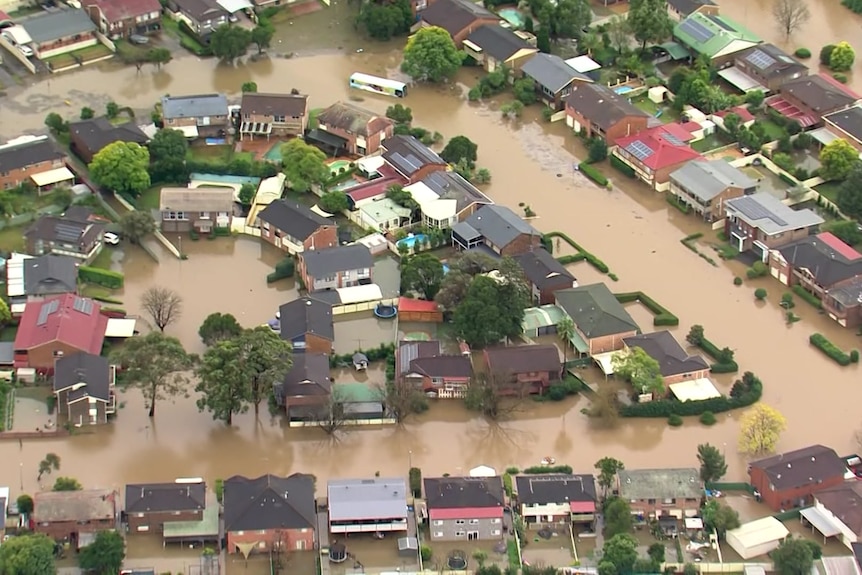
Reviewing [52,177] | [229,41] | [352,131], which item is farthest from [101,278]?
[229,41]

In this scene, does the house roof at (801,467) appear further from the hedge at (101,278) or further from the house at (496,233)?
the hedge at (101,278)

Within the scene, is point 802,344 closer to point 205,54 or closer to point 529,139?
point 529,139

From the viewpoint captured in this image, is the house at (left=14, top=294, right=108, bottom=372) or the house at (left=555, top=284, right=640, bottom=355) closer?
the house at (left=14, top=294, right=108, bottom=372)

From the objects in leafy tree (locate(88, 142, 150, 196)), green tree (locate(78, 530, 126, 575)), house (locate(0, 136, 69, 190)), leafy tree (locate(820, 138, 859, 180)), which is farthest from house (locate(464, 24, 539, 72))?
green tree (locate(78, 530, 126, 575))

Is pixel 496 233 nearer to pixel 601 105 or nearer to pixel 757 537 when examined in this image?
pixel 601 105

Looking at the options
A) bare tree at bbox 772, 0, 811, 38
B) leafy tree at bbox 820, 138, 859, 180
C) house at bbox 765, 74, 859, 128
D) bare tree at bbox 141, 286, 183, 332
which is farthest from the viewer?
bare tree at bbox 772, 0, 811, 38

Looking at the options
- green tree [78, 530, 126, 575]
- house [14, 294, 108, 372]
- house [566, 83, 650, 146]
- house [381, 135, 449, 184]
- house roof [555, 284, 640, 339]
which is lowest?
green tree [78, 530, 126, 575]

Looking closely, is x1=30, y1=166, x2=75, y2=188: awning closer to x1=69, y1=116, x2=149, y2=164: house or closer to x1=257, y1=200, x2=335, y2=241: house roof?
x1=69, y1=116, x2=149, y2=164: house
